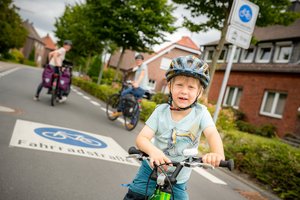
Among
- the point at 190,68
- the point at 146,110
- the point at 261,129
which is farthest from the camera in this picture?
the point at 261,129

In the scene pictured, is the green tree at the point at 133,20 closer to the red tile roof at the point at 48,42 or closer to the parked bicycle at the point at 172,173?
the parked bicycle at the point at 172,173

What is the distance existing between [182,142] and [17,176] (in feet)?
7.43

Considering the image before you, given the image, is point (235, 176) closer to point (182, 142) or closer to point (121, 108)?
point (121, 108)

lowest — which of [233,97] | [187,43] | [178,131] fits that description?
[178,131]

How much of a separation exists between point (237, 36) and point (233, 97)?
1948 cm

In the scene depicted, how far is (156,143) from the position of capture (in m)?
2.45

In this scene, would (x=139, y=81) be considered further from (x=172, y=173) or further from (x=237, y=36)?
(x=172, y=173)

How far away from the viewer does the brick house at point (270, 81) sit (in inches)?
792

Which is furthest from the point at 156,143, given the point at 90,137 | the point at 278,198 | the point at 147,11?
the point at 147,11

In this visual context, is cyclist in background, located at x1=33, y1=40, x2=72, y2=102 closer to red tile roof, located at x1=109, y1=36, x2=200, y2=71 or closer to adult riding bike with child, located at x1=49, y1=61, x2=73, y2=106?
adult riding bike with child, located at x1=49, y1=61, x2=73, y2=106

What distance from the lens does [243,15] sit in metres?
7.02

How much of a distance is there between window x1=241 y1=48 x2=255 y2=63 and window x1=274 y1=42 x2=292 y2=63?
257 cm

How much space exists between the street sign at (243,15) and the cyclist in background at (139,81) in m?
2.88

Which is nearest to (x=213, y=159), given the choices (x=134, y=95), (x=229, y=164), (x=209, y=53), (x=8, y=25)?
(x=229, y=164)
